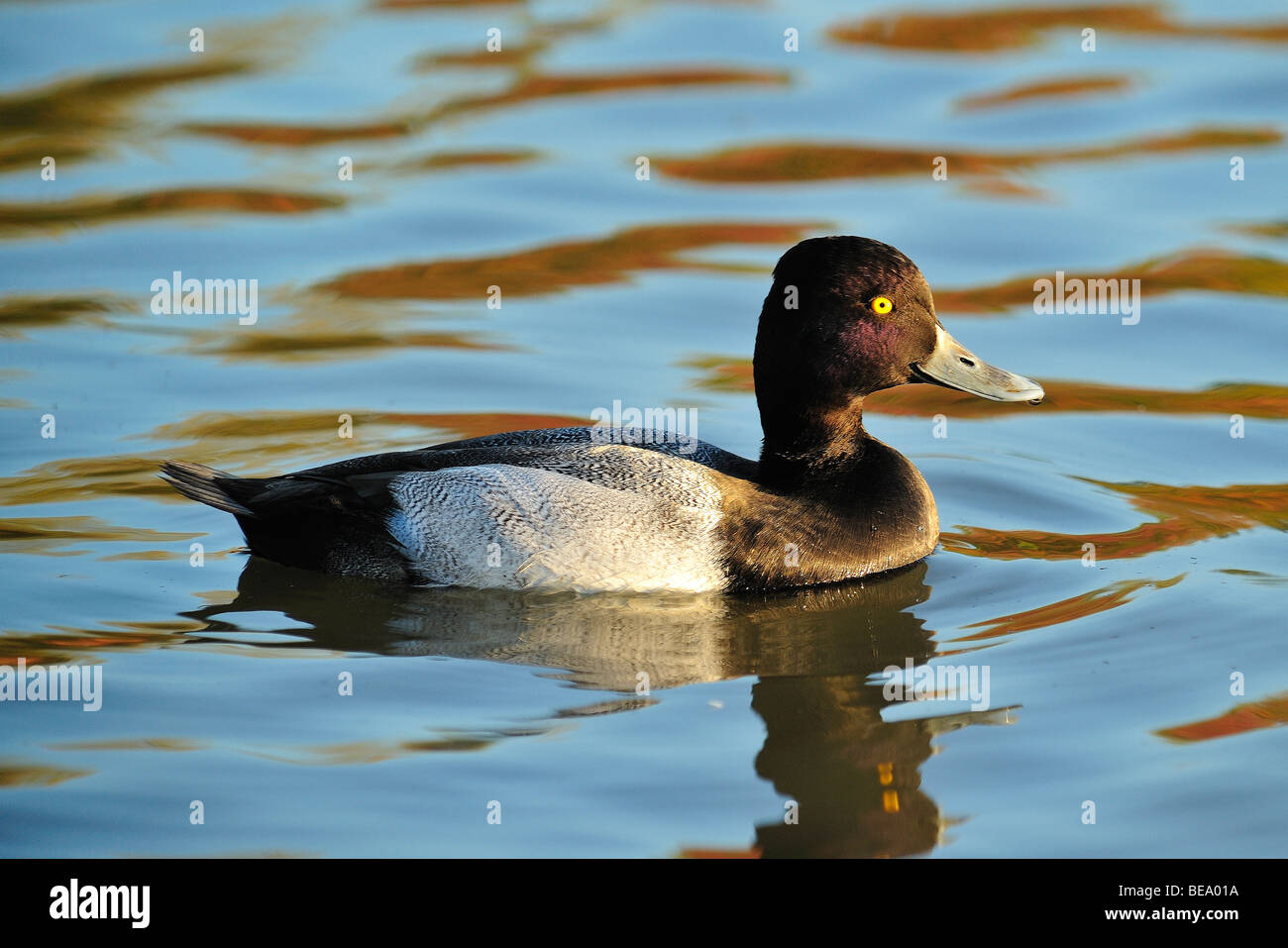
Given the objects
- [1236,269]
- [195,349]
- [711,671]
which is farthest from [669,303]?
[711,671]

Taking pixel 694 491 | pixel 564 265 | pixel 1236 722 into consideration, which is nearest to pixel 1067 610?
pixel 1236 722

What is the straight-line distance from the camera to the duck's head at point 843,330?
8.02m

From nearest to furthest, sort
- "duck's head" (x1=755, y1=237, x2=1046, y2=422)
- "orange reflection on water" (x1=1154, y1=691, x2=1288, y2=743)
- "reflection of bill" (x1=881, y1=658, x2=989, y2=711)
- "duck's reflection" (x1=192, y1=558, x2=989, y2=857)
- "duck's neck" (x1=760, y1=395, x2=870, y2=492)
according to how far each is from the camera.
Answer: "duck's reflection" (x1=192, y1=558, x2=989, y2=857), "orange reflection on water" (x1=1154, y1=691, x2=1288, y2=743), "reflection of bill" (x1=881, y1=658, x2=989, y2=711), "duck's head" (x1=755, y1=237, x2=1046, y2=422), "duck's neck" (x1=760, y1=395, x2=870, y2=492)

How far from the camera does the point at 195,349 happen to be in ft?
36.6

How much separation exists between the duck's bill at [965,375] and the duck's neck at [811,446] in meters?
0.38

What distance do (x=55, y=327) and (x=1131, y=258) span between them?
23.8 feet

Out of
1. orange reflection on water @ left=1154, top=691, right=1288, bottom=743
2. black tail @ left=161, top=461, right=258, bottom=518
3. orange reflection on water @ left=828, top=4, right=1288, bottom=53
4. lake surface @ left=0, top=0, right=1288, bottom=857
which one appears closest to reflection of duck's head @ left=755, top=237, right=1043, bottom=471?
lake surface @ left=0, top=0, right=1288, bottom=857

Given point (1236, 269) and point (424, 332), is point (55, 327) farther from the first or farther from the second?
point (1236, 269)

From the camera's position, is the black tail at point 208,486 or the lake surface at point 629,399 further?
the black tail at point 208,486

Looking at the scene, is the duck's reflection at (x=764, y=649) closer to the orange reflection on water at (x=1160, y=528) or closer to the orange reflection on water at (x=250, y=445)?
the orange reflection on water at (x=1160, y=528)

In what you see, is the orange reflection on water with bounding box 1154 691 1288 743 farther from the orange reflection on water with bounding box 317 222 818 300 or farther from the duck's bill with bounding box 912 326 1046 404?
the orange reflection on water with bounding box 317 222 818 300

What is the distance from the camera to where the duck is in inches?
306

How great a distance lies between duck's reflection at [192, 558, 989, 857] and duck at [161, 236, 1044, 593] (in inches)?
4.8

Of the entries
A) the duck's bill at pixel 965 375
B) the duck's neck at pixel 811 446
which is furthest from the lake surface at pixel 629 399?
the duck's bill at pixel 965 375
